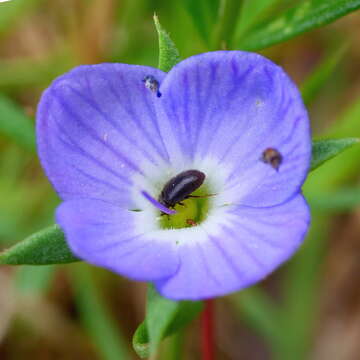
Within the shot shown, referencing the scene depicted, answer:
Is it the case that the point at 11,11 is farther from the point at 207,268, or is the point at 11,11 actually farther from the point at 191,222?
the point at 207,268

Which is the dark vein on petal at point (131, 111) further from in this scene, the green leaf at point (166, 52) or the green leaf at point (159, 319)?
the green leaf at point (159, 319)

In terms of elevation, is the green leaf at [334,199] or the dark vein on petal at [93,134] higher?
the dark vein on petal at [93,134]

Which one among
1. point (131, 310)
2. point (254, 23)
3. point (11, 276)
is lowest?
point (131, 310)

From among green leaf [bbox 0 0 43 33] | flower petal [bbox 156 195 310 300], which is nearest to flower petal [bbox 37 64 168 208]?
flower petal [bbox 156 195 310 300]

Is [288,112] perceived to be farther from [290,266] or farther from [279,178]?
[290,266]

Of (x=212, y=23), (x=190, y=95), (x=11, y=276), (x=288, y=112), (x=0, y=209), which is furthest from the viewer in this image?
(x=11, y=276)

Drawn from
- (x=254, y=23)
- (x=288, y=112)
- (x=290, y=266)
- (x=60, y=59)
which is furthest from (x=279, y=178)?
(x=60, y=59)

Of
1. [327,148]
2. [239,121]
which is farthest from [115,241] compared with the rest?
[327,148]

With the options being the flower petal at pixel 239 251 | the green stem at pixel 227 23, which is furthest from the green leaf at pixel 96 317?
the flower petal at pixel 239 251
